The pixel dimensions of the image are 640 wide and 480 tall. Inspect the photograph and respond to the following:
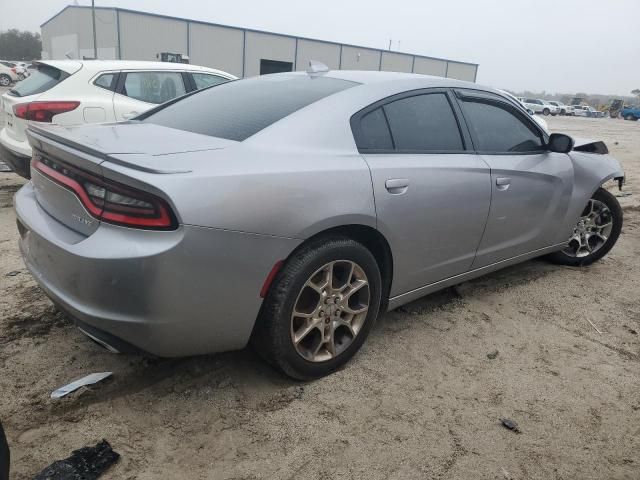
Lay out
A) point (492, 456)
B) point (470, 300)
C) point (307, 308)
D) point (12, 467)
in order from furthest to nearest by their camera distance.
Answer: point (470, 300), point (307, 308), point (492, 456), point (12, 467)

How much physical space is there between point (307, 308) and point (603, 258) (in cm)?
357

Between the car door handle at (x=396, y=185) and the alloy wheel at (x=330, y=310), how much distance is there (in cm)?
42

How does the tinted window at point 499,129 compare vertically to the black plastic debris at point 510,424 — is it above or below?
above

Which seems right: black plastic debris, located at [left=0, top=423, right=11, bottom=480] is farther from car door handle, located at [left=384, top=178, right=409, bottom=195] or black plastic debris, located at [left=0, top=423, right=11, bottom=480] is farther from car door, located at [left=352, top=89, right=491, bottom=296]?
car door handle, located at [left=384, top=178, right=409, bottom=195]

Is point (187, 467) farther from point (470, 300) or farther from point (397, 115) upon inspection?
point (470, 300)

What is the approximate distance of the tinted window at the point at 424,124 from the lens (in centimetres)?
283

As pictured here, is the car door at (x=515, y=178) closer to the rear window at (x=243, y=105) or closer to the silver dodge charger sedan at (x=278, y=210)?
the silver dodge charger sedan at (x=278, y=210)

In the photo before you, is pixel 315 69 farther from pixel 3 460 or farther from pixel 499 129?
pixel 3 460

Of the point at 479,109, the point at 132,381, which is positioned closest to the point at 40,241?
the point at 132,381

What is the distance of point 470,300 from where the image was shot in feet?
12.1

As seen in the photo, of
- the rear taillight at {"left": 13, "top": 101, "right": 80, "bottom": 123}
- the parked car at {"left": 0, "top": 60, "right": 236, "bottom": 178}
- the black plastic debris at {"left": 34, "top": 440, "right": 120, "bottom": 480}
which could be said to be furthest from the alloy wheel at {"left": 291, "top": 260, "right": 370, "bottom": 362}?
the rear taillight at {"left": 13, "top": 101, "right": 80, "bottom": 123}

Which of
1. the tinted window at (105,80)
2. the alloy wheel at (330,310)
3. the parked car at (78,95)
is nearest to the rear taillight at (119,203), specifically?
the alloy wheel at (330,310)

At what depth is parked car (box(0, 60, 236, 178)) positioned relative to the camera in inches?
202

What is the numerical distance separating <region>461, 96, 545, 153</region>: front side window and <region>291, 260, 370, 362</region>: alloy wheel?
4.28 feet
